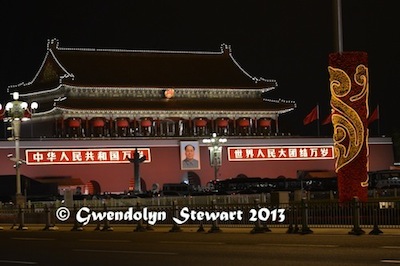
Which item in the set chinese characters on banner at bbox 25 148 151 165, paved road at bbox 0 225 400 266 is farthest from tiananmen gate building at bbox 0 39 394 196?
paved road at bbox 0 225 400 266

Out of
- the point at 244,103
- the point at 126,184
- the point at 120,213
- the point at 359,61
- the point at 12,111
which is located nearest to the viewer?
the point at 359,61

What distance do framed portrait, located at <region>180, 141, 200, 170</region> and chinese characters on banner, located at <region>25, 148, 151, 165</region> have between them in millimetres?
2605

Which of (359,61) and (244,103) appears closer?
(359,61)

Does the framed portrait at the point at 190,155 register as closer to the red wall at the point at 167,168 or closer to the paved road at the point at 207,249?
the red wall at the point at 167,168

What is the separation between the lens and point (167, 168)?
66625 millimetres

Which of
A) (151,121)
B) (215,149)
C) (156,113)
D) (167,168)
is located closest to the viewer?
(215,149)

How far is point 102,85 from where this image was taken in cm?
7031

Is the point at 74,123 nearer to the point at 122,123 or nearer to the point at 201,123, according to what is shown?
the point at 122,123

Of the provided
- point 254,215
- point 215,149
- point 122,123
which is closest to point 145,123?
point 122,123

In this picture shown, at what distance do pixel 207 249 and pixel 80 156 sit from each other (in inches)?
1738

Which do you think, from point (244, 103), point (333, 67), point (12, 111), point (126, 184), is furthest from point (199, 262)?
point (244, 103)

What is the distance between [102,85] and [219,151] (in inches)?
439

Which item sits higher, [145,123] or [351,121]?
[145,123]

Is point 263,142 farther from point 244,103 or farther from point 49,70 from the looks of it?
point 49,70
